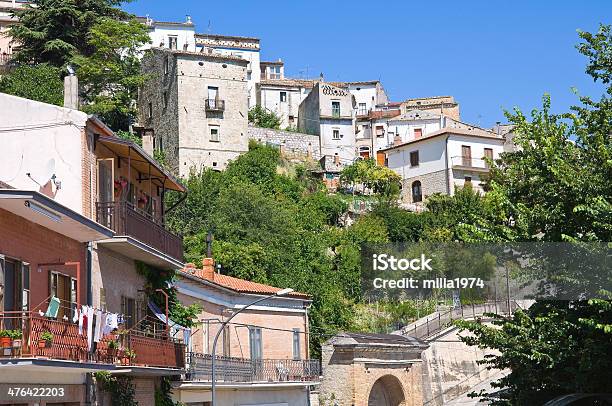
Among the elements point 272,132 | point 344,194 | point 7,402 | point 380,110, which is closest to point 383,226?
point 344,194

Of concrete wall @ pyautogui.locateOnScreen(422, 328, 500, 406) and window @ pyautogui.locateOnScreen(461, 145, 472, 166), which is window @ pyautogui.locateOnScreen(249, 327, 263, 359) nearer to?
concrete wall @ pyautogui.locateOnScreen(422, 328, 500, 406)

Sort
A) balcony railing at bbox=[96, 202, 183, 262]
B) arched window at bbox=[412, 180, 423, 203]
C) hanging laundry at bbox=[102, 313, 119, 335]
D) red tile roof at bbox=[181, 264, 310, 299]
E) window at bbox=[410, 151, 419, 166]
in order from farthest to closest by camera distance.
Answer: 1. window at bbox=[410, 151, 419, 166]
2. arched window at bbox=[412, 180, 423, 203]
3. red tile roof at bbox=[181, 264, 310, 299]
4. balcony railing at bbox=[96, 202, 183, 262]
5. hanging laundry at bbox=[102, 313, 119, 335]

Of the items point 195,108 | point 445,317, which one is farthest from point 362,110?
point 445,317

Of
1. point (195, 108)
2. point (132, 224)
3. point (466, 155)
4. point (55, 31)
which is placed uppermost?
point (55, 31)

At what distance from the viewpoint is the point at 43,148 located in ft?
80.6

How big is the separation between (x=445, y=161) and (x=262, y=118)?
60.6 feet

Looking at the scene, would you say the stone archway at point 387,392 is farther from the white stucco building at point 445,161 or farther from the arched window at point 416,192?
the arched window at point 416,192

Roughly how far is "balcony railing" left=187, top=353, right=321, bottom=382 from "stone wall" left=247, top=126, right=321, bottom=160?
158ft

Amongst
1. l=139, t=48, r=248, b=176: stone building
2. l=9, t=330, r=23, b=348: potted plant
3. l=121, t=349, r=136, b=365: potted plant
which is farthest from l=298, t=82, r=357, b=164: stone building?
l=9, t=330, r=23, b=348: potted plant

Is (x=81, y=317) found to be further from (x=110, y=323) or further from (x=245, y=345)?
(x=245, y=345)

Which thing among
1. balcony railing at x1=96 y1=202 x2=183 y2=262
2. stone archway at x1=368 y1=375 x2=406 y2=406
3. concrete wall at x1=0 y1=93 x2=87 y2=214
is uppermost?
concrete wall at x1=0 y1=93 x2=87 y2=214

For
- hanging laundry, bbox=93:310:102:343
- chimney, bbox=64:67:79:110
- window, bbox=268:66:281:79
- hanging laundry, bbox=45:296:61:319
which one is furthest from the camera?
window, bbox=268:66:281:79

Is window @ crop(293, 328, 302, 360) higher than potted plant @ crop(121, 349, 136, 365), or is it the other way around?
window @ crop(293, 328, 302, 360)

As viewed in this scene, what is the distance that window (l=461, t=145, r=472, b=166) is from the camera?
93062 millimetres
